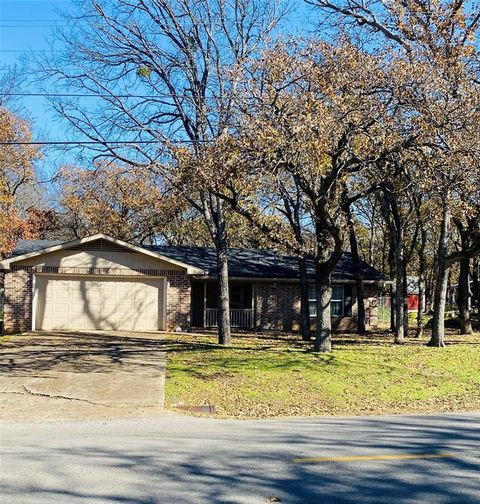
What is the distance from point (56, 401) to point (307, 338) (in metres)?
13.4

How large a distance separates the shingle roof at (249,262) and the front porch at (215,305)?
941 millimetres

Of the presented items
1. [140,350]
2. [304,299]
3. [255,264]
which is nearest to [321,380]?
[140,350]

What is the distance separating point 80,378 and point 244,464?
952cm

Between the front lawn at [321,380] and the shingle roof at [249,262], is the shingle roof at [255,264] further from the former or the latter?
the front lawn at [321,380]

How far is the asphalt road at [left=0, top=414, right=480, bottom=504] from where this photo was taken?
5871 millimetres

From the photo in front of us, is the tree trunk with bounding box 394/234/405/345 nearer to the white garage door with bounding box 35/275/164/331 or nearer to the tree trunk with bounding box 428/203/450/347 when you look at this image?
the tree trunk with bounding box 428/203/450/347

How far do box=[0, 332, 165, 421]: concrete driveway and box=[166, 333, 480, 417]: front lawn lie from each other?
646mm

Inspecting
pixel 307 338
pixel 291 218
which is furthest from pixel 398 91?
pixel 307 338

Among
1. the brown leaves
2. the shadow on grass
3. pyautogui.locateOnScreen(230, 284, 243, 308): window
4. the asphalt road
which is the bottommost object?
the asphalt road

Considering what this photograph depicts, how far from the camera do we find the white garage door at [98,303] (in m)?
26.4

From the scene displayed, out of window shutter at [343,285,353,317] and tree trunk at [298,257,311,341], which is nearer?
tree trunk at [298,257,311,341]

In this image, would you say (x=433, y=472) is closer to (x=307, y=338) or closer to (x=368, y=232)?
(x=307, y=338)

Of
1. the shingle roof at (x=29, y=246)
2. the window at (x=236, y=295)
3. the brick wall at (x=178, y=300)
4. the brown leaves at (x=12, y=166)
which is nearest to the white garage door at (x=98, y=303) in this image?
the brick wall at (x=178, y=300)

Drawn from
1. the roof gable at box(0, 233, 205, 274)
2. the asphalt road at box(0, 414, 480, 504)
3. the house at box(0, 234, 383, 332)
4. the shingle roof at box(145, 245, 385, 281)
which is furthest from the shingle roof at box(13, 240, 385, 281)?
the asphalt road at box(0, 414, 480, 504)
